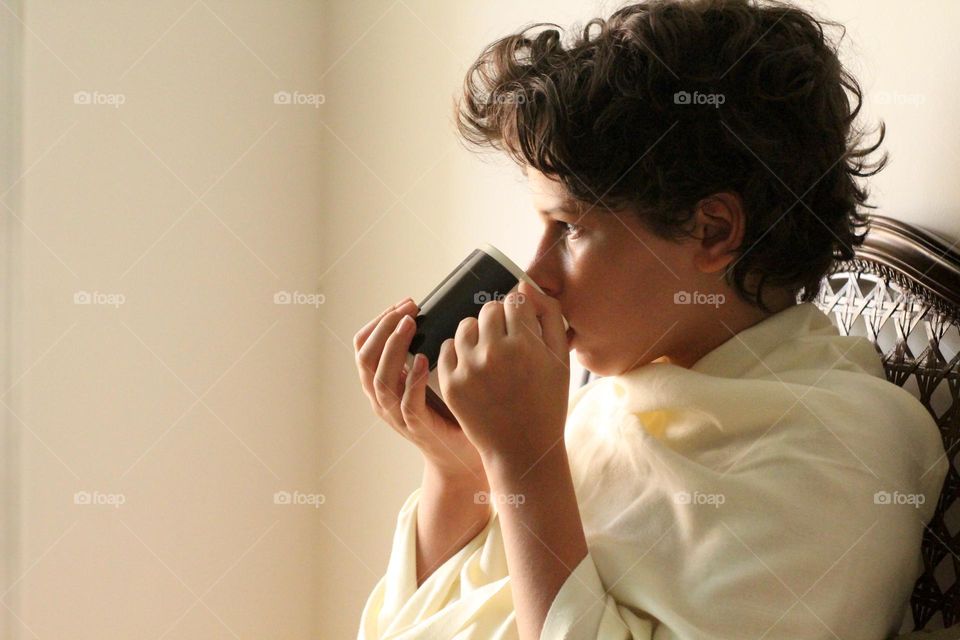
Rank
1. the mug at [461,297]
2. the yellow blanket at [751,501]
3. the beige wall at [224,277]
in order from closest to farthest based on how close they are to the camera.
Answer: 1. the yellow blanket at [751,501]
2. the mug at [461,297]
3. the beige wall at [224,277]

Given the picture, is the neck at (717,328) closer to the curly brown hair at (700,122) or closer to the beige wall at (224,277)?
the curly brown hair at (700,122)

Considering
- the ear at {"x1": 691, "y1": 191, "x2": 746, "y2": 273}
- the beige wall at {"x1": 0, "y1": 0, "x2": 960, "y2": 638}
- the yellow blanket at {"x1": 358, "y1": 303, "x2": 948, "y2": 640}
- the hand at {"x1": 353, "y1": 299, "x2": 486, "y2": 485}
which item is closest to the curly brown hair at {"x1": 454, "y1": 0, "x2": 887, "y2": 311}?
the ear at {"x1": 691, "y1": 191, "x2": 746, "y2": 273}

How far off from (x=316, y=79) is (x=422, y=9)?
329mm

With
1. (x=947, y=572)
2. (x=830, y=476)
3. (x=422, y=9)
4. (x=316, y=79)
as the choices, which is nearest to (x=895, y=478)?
(x=830, y=476)

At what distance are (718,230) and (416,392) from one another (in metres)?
0.33

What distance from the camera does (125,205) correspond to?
1797mm

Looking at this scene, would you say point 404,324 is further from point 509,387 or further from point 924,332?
point 924,332

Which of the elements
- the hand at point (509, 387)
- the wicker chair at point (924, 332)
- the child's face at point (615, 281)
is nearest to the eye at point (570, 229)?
the child's face at point (615, 281)

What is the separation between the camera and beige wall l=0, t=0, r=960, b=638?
1706 millimetres

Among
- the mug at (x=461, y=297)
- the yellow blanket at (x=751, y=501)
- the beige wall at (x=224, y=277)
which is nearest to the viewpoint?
the yellow blanket at (x=751, y=501)

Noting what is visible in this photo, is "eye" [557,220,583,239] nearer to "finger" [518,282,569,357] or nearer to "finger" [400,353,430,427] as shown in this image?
"finger" [518,282,569,357]

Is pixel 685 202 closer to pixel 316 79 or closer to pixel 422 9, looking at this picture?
pixel 422 9

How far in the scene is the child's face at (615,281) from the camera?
93 centimetres

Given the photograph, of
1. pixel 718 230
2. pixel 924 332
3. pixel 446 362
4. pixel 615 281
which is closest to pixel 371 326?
pixel 446 362
